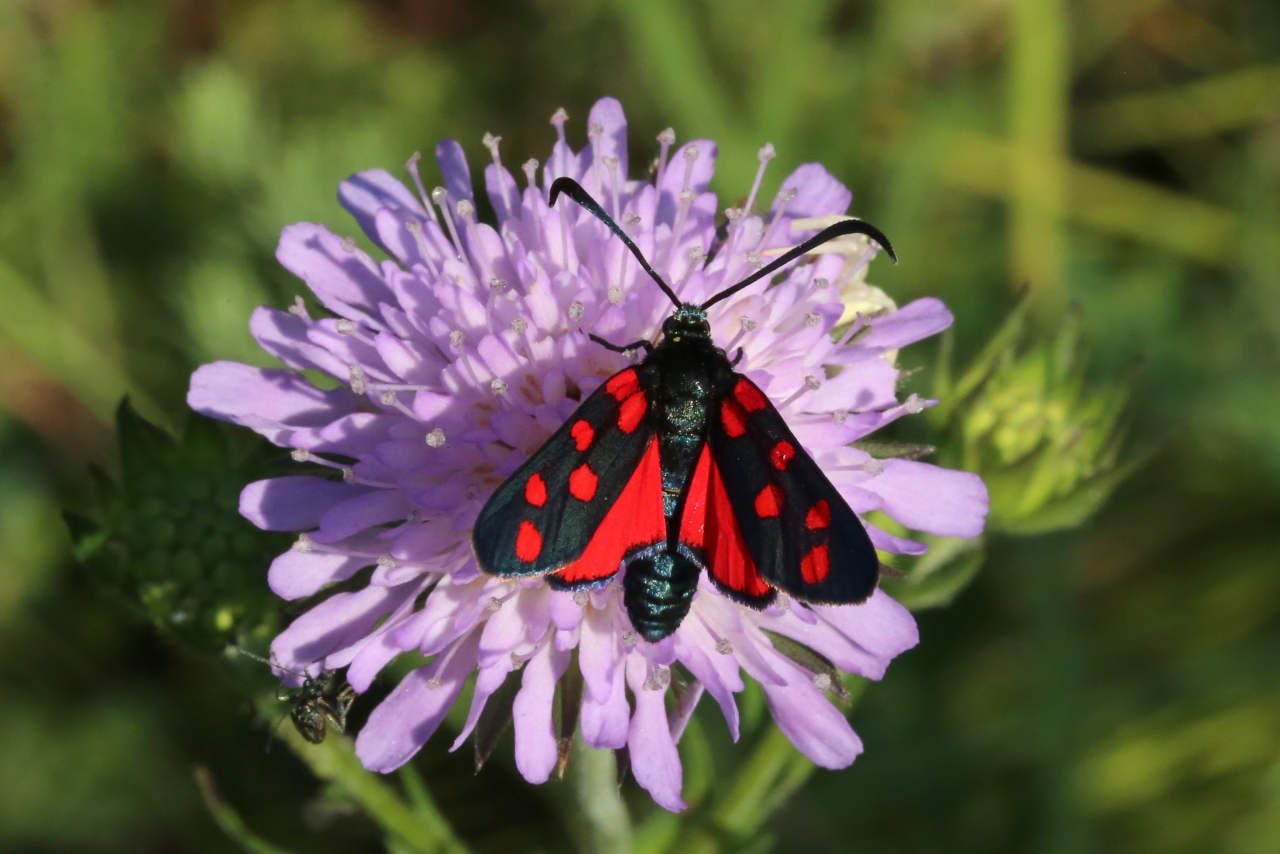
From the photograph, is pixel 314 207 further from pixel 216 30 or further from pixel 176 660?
pixel 176 660

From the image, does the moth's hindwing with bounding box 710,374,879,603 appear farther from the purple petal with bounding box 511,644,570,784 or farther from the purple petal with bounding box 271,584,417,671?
the purple petal with bounding box 271,584,417,671

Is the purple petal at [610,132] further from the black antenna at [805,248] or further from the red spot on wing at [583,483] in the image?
the red spot on wing at [583,483]

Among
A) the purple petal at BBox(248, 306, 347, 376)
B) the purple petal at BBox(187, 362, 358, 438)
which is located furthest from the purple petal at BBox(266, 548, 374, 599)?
the purple petal at BBox(248, 306, 347, 376)

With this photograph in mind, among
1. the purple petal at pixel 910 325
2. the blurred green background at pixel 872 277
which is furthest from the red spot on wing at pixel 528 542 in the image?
the blurred green background at pixel 872 277

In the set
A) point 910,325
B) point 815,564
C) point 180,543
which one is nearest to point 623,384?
point 815,564

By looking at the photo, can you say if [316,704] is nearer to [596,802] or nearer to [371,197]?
[596,802]

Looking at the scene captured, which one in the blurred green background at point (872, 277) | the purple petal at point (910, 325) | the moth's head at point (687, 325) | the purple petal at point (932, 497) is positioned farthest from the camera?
the blurred green background at point (872, 277)

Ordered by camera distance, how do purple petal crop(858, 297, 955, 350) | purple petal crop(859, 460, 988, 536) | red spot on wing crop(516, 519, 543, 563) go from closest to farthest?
red spot on wing crop(516, 519, 543, 563) → purple petal crop(859, 460, 988, 536) → purple petal crop(858, 297, 955, 350)
